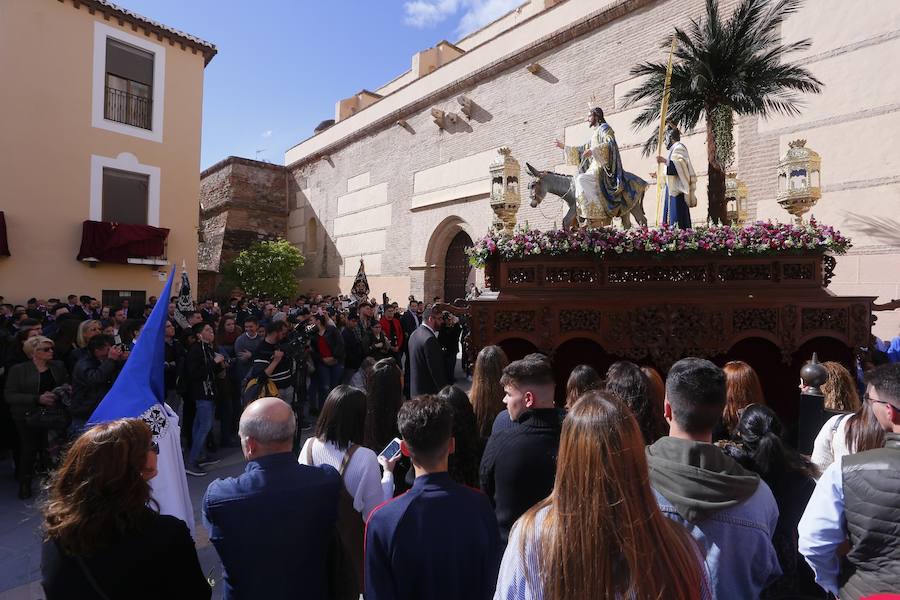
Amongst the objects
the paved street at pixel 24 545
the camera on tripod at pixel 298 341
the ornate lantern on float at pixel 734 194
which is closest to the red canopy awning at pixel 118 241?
the camera on tripod at pixel 298 341

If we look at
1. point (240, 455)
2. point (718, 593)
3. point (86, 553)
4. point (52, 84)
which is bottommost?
point (240, 455)

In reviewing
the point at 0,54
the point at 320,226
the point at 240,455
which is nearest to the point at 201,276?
the point at 320,226

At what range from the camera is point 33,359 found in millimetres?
5023

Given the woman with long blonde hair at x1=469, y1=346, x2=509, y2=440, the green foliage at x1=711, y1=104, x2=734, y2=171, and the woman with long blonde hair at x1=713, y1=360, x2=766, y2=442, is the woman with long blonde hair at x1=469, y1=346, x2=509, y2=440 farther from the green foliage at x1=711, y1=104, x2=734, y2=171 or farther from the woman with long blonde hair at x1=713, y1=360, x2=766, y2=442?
the green foliage at x1=711, y1=104, x2=734, y2=171

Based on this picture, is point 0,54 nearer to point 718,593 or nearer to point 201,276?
point 201,276

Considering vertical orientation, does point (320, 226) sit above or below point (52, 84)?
below

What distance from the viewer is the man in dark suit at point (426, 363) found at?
5426 millimetres

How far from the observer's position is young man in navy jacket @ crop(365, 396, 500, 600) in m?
1.72

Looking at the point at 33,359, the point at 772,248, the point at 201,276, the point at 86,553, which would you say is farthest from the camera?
the point at 201,276

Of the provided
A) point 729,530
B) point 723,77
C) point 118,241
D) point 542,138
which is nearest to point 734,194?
point 723,77

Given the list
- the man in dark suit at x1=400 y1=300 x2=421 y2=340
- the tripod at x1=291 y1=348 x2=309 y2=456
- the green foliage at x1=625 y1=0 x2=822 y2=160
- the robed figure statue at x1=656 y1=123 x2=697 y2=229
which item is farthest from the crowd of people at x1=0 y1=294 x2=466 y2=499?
the green foliage at x1=625 y1=0 x2=822 y2=160

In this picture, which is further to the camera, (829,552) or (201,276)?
(201,276)

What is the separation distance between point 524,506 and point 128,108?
673 inches

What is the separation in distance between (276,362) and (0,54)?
1325 centimetres
